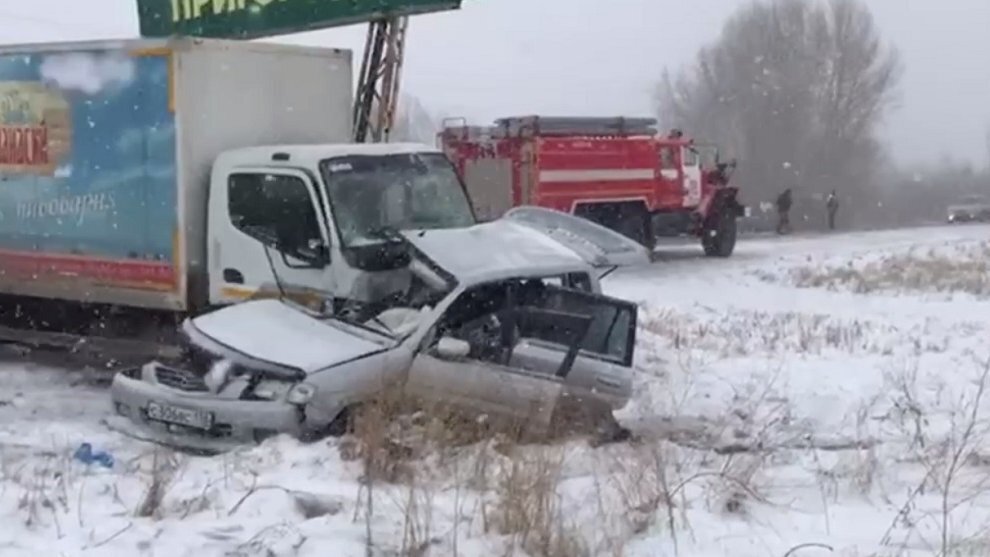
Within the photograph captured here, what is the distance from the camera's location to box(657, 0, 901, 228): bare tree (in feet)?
232

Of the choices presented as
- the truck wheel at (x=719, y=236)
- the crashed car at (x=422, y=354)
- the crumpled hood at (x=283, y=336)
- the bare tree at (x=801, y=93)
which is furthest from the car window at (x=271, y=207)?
the bare tree at (x=801, y=93)

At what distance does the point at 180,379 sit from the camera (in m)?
10.2

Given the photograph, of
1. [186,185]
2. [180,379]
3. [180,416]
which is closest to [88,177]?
[186,185]

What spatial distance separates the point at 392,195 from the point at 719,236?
19696 millimetres

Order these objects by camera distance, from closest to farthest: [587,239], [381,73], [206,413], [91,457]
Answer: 1. [91,457]
2. [206,413]
3. [587,239]
4. [381,73]

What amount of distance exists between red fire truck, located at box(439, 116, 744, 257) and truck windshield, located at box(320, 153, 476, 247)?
13197 mm

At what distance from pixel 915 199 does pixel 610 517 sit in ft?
252

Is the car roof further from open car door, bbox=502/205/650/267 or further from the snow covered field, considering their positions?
the snow covered field

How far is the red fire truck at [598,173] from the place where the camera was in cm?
2705

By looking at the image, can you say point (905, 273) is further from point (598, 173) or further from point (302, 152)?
point (302, 152)

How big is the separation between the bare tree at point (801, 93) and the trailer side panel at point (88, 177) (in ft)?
190

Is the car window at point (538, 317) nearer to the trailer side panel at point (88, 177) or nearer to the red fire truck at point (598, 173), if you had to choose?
the trailer side panel at point (88, 177)

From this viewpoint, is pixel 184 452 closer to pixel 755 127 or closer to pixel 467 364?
pixel 467 364

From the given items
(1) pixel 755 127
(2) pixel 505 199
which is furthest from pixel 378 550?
(1) pixel 755 127
